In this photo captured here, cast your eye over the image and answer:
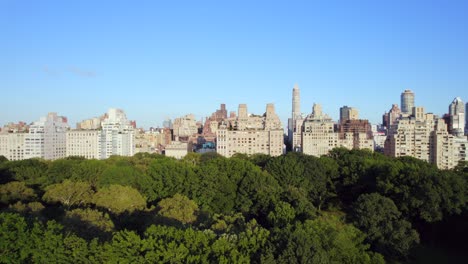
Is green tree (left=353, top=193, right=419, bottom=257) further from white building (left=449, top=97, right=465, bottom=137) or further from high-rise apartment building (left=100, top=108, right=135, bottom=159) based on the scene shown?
high-rise apartment building (left=100, top=108, right=135, bottom=159)

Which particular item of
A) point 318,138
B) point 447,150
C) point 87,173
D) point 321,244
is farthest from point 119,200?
point 318,138

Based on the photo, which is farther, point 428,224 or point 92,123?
point 92,123

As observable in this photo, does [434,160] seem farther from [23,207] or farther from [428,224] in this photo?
[23,207]

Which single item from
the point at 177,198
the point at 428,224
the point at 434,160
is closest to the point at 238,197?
the point at 177,198

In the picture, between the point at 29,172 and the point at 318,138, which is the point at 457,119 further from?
the point at 29,172

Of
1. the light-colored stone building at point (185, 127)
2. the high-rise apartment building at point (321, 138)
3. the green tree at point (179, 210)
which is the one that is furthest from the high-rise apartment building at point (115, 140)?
the green tree at point (179, 210)
